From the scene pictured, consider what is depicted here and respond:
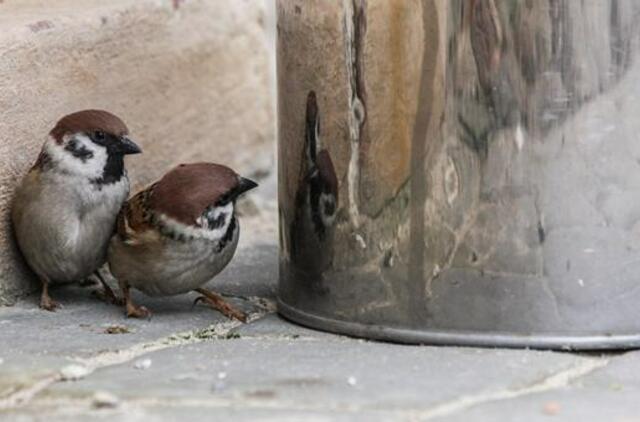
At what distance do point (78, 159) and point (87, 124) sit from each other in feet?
0.29

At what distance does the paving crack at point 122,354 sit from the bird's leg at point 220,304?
0.02 m

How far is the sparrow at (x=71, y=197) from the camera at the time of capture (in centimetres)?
369

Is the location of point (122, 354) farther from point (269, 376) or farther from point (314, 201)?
point (314, 201)

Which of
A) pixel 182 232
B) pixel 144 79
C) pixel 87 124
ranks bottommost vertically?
pixel 182 232

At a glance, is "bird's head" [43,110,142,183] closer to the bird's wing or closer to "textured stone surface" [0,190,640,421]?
the bird's wing

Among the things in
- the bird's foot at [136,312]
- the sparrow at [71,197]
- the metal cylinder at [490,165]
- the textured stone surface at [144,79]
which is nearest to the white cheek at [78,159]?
the sparrow at [71,197]

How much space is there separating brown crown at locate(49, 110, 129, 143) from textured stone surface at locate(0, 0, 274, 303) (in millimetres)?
117

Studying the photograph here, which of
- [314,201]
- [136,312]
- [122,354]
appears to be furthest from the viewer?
[136,312]

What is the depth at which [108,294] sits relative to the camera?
388cm

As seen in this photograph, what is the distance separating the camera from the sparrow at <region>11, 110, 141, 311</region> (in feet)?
12.1

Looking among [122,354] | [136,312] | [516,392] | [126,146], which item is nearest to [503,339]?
[516,392]

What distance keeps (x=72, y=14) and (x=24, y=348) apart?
1.16 meters

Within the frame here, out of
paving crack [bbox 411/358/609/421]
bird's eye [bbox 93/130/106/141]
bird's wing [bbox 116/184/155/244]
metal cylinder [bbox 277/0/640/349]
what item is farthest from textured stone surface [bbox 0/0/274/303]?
paving crack [bbox 411/358/609/421]

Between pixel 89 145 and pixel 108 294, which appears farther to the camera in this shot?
pixel 108 294
